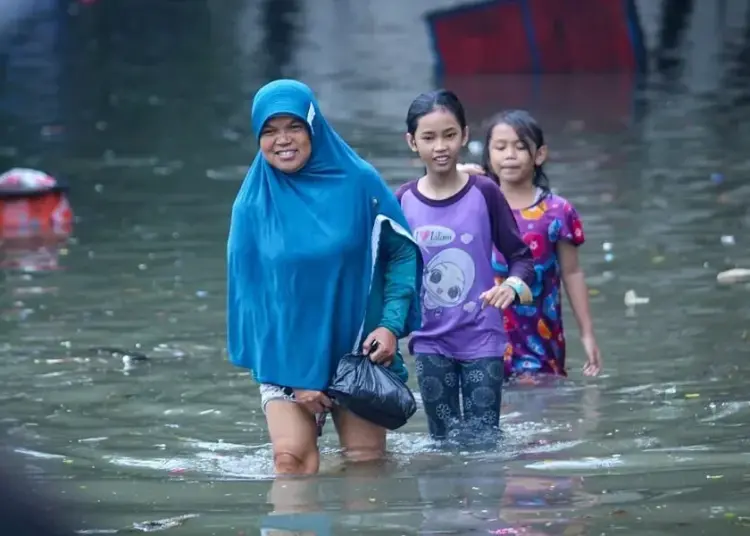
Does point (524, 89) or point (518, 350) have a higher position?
point (524, 89)

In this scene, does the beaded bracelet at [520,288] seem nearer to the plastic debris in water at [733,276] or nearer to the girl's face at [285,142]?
the girl's face at [285,142]

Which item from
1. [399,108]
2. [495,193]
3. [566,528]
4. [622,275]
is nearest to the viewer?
[566,528]

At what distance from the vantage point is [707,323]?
9117 millimetres

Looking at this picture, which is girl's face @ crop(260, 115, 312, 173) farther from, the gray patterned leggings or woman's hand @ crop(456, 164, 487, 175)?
the gray patterned leggings

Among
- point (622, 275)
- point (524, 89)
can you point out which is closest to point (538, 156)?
point (622, 275)

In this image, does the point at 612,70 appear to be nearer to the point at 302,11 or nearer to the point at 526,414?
the point at 302,11

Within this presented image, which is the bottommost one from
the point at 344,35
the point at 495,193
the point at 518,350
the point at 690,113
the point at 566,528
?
the point at 566,528

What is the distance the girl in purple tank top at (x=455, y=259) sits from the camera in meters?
6.18

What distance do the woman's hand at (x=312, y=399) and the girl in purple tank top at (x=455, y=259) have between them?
77 cm

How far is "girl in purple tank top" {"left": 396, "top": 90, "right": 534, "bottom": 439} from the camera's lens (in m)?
6.18

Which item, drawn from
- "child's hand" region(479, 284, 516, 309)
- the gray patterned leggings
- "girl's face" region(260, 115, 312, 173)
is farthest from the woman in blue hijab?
the gray patterned leggings

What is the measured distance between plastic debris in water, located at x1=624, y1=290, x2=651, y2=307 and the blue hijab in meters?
4.29

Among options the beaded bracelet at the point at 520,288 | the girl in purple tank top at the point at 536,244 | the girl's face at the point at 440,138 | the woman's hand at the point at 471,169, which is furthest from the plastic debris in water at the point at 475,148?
the beaded bracelet at the point at 520,288

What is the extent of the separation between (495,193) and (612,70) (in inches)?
Answer: 912
